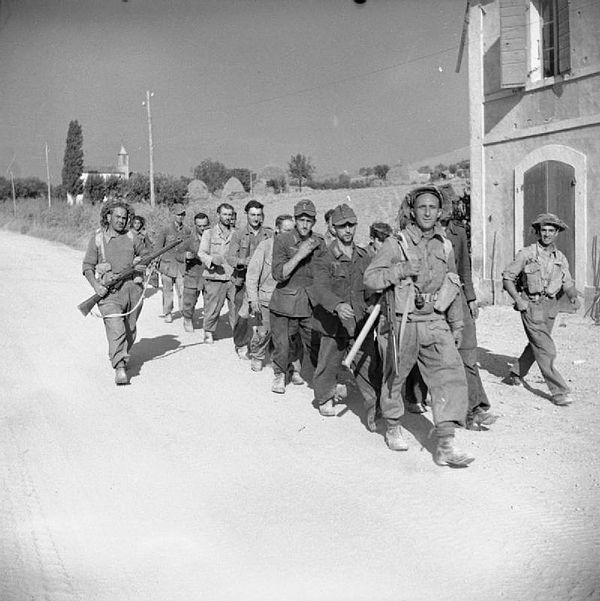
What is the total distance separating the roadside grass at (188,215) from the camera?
1268 inches

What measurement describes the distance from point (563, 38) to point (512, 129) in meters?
1.87

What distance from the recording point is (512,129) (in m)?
15.0

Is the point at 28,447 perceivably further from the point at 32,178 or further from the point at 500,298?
the point at 32,178

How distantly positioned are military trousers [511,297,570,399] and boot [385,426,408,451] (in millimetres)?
2086

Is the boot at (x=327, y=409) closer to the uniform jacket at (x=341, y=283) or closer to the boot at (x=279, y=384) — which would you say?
the uniform jacket at (x=341, y=283)

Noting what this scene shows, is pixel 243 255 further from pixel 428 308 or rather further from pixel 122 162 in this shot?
pixel 122 162

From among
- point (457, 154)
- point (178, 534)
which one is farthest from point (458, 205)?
point (457, 154)

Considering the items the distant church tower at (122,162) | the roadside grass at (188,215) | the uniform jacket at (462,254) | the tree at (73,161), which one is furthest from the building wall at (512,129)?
the distant church tower at (122,162)

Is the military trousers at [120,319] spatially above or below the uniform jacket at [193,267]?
below

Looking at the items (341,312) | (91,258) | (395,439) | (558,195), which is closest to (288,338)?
(341,312)

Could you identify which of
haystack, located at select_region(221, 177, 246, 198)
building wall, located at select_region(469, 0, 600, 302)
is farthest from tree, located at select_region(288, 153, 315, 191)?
building wall, located at select_region(469, 0, 600, 302)

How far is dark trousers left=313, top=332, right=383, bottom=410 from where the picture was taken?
698 cm

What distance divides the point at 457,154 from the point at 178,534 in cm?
9023

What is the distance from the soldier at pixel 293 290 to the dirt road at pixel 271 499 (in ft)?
1.38
